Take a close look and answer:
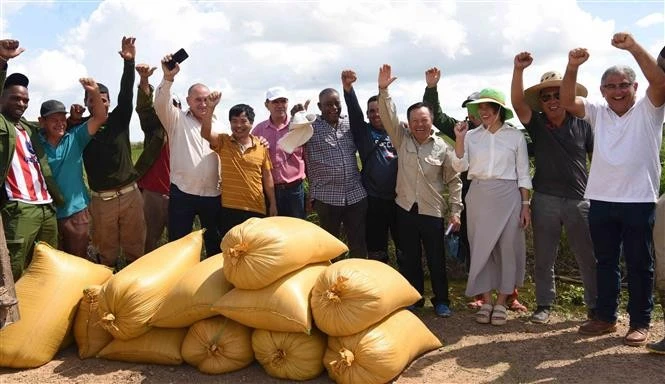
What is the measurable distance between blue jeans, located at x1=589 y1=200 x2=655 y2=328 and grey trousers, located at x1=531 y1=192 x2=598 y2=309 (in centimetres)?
28

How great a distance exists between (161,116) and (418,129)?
210cm

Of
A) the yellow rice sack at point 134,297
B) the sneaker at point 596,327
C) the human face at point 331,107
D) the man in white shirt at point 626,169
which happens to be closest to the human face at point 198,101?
the human face at point 331,107

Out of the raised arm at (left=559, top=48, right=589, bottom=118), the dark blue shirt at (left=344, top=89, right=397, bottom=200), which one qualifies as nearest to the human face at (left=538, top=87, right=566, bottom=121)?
the raised arm at (left=559, top=48, right=589, bottom=118)

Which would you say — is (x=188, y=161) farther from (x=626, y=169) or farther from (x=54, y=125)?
(x=626, y=169)

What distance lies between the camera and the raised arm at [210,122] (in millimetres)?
4992

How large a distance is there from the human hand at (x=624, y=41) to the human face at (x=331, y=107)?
2245 mm

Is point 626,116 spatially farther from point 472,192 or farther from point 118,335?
point 118,335

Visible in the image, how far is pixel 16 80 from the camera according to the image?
4.86m

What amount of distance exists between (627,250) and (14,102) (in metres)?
4.65

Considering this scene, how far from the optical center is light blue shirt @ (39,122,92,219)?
5.05 m

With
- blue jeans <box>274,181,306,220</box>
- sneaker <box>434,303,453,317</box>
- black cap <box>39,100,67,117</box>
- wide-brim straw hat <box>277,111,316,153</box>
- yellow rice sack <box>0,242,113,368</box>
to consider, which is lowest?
sneaker <box>434,303,453,317</box>

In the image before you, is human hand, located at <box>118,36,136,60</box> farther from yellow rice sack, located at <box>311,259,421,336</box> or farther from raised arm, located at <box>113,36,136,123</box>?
yellow rice sack, located at <box>311,259,421,336</box>

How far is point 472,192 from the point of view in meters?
5.00

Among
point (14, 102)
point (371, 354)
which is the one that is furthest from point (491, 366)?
point (14, 102)
